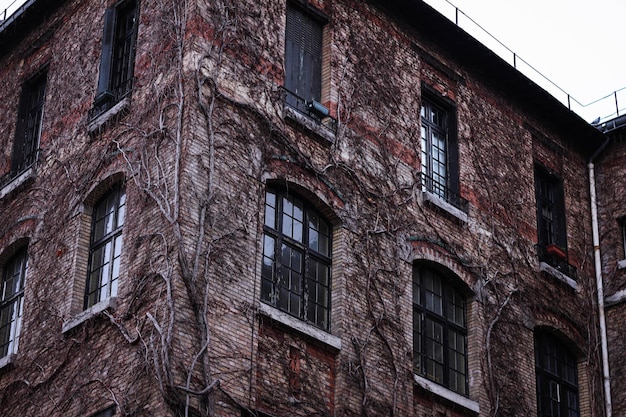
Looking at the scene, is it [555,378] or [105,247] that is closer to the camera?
[105,247]

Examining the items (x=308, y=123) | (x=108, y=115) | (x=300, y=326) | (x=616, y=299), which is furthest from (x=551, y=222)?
(x=108, y=115)

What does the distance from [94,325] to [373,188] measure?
589 centimetres

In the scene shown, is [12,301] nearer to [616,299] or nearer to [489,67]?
[489,67]

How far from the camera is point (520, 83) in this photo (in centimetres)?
2667

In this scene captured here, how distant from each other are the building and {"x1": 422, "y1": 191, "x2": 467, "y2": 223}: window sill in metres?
0.06

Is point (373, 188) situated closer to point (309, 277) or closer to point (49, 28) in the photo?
point (309, 277)

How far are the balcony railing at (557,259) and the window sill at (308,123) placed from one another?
6.40 meters

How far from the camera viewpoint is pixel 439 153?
24875 millimetres

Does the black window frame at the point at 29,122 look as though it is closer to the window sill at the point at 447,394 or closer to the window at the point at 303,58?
the window at the point at 303,58

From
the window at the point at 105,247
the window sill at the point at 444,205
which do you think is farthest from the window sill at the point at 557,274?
the window at the point at 105,247

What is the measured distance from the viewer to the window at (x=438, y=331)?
73.0 feet

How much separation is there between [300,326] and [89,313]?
3.35m

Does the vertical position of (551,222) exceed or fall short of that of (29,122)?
it falls short

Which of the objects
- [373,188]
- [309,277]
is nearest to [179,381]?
[309,277]
